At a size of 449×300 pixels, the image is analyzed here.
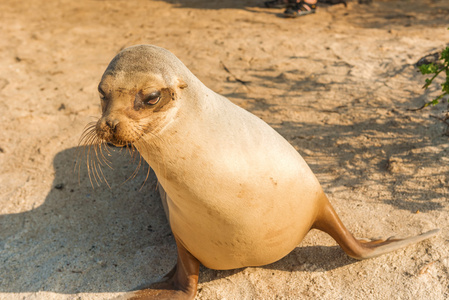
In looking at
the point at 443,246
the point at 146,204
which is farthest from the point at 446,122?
the point at 146,204

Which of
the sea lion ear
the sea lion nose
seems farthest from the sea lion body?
the sea lion nose

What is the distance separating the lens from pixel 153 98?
206 cm

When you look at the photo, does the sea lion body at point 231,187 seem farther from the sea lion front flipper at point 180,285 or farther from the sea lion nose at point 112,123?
the sea lion nose at point 112,123

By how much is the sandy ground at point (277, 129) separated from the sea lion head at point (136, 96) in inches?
47.6

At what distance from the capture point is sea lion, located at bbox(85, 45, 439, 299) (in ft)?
6.74

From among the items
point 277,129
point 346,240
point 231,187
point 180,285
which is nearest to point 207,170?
point 231,187

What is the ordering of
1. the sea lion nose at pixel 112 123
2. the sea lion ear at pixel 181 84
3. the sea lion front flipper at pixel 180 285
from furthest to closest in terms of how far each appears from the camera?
the sea lion front flipper at pixel 180 285
the sea lion ear at pixel 181 84
the sea lion nose at pixel 112 123

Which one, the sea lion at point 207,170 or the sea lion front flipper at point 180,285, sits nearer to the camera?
the sea lion at point 207,170

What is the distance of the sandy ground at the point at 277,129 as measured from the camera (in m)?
2.77

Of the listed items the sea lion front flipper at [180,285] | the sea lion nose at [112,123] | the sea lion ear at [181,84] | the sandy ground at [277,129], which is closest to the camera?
the sea lion nose at [112,123]

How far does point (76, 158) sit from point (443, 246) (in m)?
2.99

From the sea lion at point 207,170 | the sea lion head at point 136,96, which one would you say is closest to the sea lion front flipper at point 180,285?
the sea lion at point 207,170

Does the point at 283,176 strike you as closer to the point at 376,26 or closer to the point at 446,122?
the point at 446,122

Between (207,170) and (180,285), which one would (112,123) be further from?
(180,285)
